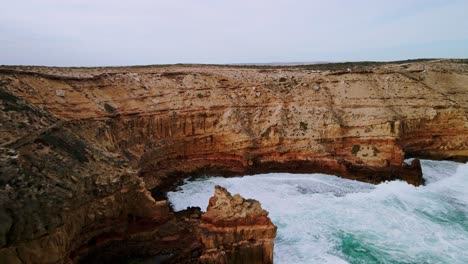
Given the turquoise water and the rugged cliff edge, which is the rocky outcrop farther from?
the turquoise water

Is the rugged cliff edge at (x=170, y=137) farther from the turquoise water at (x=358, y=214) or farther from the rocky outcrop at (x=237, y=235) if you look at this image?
the turquoise water at (x=358, y=214)

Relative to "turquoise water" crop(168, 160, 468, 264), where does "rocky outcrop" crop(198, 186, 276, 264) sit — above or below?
above

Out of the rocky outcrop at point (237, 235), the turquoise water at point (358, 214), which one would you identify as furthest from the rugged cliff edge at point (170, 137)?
the turquoise water at point (358, 214)

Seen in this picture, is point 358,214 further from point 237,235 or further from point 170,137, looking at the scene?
point 170,137

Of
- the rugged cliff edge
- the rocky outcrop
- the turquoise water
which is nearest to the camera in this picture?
the rugged cliff edge

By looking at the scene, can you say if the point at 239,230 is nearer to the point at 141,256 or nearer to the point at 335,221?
the point at 141,256

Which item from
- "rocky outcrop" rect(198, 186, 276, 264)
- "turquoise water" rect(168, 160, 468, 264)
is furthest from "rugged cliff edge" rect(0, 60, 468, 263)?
"turquoise water" rect(168, 160, 468, 264)

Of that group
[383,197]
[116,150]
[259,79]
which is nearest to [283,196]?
[383,197]

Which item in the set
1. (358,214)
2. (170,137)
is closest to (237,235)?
(358,214)
